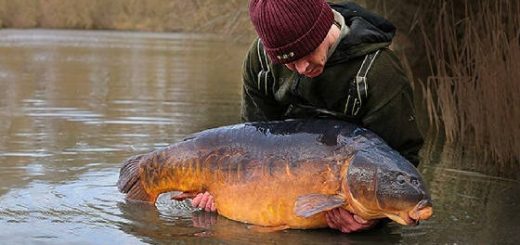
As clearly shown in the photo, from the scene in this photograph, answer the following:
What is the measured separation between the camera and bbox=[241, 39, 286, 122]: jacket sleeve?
13.7ft

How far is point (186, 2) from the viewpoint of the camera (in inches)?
621

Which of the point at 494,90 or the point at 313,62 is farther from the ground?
the point at 313,62

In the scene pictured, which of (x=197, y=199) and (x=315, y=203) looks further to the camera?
(x=197, y=199)

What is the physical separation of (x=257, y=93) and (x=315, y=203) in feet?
3.01

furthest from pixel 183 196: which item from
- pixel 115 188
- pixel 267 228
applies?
pixel 115 188

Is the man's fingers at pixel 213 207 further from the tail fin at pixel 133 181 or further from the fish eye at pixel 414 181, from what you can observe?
the fish eye at pixel 414 181

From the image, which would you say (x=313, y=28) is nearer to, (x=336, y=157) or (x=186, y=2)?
(x=336, y=157)

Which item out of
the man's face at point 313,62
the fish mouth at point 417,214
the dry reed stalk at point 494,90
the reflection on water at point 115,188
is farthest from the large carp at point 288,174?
the dry reed stalk at point 494,90

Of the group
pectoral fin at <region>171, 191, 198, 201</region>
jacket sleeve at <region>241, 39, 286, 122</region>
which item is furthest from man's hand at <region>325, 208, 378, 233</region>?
jacket sleeve at <region>241, 39, 286, 122</region>

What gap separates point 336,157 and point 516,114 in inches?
108

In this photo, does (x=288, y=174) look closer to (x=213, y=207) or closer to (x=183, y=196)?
(x=213, y=207)

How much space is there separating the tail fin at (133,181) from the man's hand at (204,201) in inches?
9.1

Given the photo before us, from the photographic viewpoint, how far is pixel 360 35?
12.7 feet

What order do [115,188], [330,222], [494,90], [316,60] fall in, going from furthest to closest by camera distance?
[494,90] < [115,188] < [330,222] < [316,60]
